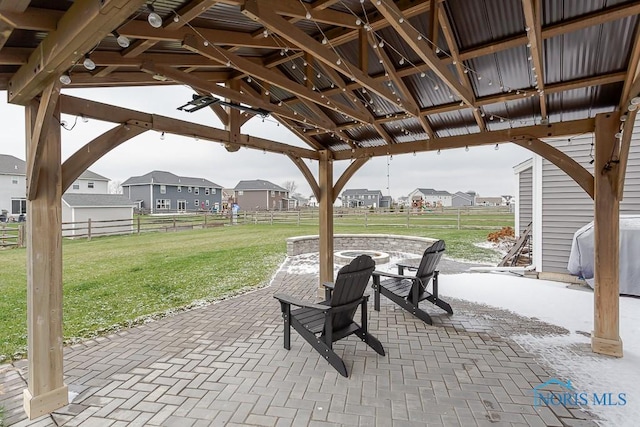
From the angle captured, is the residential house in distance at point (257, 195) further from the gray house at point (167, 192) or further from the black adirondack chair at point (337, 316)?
the black adirondack chair at point (337, 316)

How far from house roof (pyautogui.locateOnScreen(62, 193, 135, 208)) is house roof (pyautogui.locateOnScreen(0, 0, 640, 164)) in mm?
14488

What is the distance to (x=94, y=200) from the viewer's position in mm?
15211

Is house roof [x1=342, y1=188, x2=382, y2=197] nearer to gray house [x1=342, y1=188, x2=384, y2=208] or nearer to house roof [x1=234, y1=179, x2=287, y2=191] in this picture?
gray house [x1=342, y1=188, x2=384, y2=208]

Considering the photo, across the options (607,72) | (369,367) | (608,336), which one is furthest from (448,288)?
(607,72)

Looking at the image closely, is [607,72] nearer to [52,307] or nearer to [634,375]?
[634,375]

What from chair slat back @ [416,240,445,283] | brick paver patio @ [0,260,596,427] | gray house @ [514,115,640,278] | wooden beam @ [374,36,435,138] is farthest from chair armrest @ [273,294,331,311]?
gray house @ [514,115,640,278]

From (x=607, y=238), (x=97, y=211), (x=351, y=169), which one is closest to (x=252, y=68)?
(x=351, y=169)

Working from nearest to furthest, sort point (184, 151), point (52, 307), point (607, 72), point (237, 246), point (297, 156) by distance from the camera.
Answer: point (52, 307), point (607, 72), point (297, 156), point (237, 246), point (184, 151)

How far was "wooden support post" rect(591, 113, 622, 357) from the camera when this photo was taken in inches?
124

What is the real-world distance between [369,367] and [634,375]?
7.75ft

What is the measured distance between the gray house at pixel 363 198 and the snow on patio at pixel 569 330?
36749mm

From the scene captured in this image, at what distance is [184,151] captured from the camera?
29.1m

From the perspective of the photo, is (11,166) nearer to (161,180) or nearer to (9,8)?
(161,180)
